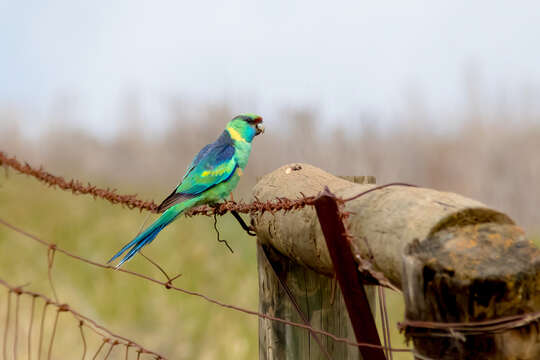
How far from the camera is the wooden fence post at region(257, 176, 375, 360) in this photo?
2361 millimetres

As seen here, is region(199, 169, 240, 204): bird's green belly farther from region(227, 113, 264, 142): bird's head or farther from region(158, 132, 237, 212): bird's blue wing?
region(227, 113, 264, 142): bird's head

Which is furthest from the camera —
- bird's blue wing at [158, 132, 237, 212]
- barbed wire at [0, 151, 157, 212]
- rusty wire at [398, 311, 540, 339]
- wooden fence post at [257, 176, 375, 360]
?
bird's blue wing at [158, 132, 237, 212]

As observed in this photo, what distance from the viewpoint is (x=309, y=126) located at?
36.3 feet

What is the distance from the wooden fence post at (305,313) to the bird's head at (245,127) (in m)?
1.69

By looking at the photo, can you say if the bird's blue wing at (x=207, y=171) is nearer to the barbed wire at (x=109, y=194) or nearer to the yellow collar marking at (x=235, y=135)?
the yellow collar marking at (x=235, y=135)

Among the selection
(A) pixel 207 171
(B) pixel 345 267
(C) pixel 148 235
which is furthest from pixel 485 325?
(A) pixel 207 171

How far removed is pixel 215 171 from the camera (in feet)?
11.7

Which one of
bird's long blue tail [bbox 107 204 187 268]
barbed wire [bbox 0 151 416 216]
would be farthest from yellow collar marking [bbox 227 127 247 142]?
barbed wire [bbox 0 151 416 216]

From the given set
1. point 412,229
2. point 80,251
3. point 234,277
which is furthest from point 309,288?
point 80,251

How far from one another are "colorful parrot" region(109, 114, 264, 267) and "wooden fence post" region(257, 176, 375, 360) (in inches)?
34.1

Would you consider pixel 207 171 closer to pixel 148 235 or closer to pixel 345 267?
pixel 148 235

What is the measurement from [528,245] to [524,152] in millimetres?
13995

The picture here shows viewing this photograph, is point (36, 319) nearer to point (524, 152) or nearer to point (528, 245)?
point (528, 245)

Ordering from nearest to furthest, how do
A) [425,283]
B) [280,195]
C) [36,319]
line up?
Answer: [425,283] < [280,195] < [36,319]
